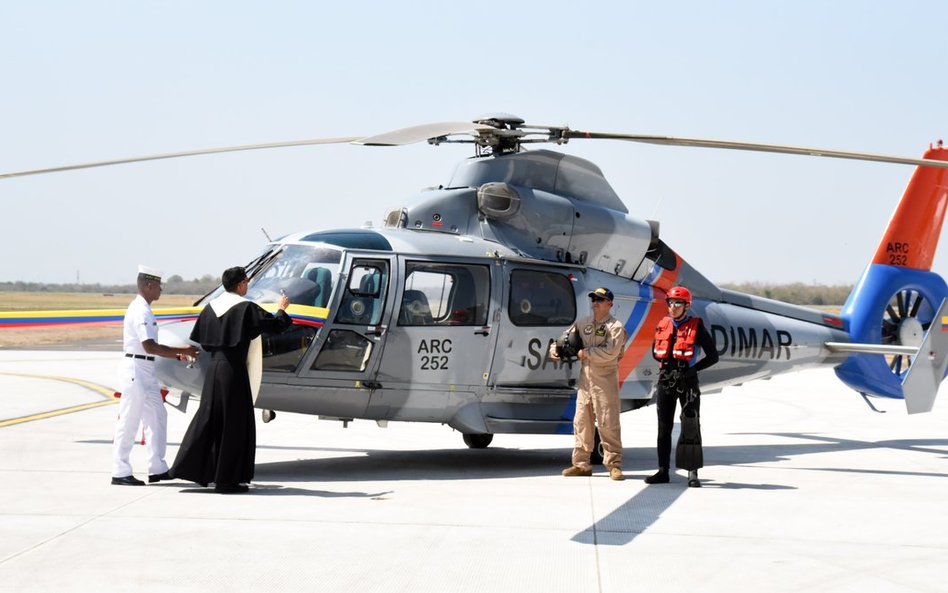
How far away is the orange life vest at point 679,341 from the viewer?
31.5 feet

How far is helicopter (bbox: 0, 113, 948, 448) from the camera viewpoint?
9758mm

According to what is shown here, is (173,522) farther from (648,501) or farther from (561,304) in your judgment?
(561,304)

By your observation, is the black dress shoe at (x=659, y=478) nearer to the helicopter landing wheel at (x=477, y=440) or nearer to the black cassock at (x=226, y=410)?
the helicopter landing wheel at (x=477, y=440)

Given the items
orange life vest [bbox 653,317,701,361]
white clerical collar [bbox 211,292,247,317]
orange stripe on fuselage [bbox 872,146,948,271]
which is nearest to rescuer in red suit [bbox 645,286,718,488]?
orange life vest [bbox 653,317,701,361]

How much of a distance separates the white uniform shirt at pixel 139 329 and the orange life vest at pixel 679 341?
449 centimetres

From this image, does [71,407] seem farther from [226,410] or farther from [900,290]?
[900,290]

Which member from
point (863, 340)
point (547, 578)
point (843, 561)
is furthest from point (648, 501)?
point (863, 340)

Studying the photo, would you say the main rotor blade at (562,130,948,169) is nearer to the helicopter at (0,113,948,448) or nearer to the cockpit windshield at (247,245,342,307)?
the helicopter at (0,113,948,448)

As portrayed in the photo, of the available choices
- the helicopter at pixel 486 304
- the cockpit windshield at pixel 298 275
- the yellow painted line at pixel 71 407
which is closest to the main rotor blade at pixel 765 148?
the helicopter at pixel 486 304

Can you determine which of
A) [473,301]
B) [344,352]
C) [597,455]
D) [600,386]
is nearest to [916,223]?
[597,455]

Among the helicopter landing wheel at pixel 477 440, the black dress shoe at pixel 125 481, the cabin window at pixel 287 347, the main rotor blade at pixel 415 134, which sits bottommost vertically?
the helicopter landing wheel at pixel 477 440

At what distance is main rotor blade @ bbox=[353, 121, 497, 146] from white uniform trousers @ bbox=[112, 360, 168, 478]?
2747 mm

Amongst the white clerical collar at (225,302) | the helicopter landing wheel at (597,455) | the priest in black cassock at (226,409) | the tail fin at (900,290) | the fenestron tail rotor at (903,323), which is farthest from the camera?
the fenestron tail rotor at (903,323)

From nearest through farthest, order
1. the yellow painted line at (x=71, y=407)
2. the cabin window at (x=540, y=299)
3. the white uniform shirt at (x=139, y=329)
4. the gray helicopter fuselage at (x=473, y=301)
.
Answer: the white uniform shirt at (x=139, y=329) < the gray helicopter fuselage at (x=473, y=301) < the cabin window at (x=540, y=299) < the yellow painted line at (x=71, y=407)
